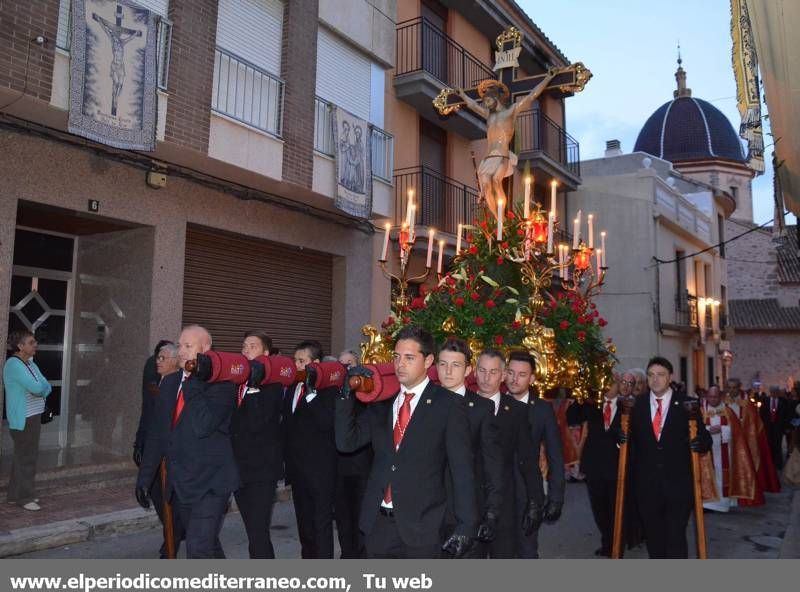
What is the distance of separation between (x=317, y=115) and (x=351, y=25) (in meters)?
2.17

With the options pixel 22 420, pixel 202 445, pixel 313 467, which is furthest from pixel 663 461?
pixel 22 420

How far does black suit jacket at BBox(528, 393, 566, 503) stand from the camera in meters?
5.14

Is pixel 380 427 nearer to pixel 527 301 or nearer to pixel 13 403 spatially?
pixel 527 301

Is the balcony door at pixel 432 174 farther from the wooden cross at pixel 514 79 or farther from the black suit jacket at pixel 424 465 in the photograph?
the black suit jacket at pixel 424 465

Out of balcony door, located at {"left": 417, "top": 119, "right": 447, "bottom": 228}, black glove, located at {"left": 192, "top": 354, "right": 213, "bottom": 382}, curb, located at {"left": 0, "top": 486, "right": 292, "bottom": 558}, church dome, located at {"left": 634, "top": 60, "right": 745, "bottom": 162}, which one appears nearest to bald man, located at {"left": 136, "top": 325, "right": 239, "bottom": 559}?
black glove, located at {"left": 192, "top": 354, "right": 213, "bottom": 382}

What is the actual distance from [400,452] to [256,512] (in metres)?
1.82

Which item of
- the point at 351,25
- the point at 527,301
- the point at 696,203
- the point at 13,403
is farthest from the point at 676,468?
the point at 696,203

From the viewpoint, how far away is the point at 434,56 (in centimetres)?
1567

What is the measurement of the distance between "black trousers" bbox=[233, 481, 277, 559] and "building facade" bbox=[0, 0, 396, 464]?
14.6 feet

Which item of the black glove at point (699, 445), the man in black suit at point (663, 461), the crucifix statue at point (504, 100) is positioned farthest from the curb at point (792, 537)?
the crucifix statue at point (504, 100)

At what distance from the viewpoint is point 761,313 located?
113 feet

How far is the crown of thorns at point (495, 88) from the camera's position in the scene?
25.7ft

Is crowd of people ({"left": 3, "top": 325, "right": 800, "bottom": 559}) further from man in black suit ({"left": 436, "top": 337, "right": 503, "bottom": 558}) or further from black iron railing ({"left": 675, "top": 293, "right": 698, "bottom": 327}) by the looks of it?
black iron railing ({"left": 675, "top": 293, "right": 698, "bottom": 327})

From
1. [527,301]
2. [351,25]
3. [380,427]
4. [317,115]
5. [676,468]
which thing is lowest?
[676,468]
